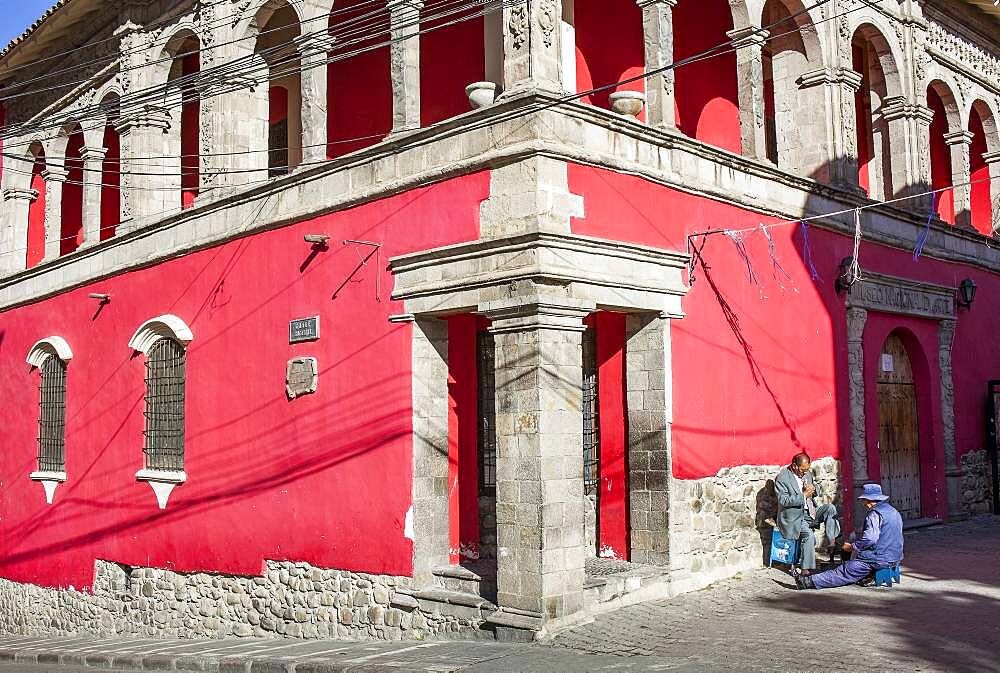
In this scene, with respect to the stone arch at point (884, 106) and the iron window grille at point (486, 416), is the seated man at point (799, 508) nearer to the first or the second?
the iron window grille at point (486, 416)

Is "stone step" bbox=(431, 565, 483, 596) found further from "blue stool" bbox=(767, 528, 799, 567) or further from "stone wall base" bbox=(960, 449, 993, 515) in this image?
"stone wall base" bbox=(960, 449, 993, 515)

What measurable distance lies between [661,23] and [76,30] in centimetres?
1012

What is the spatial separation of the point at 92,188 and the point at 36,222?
133 inches

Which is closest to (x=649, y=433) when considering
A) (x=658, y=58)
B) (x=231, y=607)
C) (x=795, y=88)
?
(x=658, y=58)

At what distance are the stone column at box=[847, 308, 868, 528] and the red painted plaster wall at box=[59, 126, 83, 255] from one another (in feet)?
40.6

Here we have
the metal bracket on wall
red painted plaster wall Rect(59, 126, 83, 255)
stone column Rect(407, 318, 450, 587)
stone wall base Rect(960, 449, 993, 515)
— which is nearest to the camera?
stone column Rect(407, 318, 450, 587)

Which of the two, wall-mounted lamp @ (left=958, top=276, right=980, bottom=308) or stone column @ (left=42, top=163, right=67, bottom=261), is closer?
wall-mounted lamp @ (left=958, top=276, right=980, bottom=308)

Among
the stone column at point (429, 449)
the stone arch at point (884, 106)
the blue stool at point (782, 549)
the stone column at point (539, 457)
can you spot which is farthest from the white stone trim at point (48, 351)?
the stone arch at point (884, 106)

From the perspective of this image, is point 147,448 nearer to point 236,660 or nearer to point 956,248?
point 236,660

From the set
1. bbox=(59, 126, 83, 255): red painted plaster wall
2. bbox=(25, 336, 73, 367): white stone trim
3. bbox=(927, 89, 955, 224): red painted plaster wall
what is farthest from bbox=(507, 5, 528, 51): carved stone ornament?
bbox=(59, 126, 83, 255): red painted plaster wall

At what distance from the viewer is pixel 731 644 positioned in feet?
23.9

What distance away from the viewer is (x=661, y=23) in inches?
381

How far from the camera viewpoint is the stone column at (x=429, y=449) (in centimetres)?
899

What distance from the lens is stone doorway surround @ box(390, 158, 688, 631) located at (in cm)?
791
